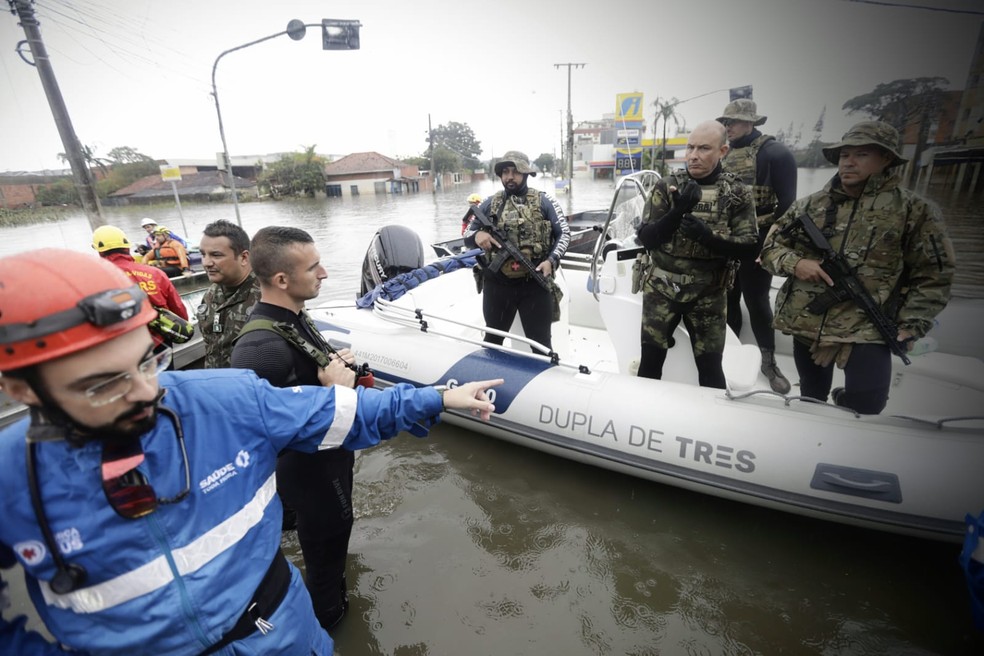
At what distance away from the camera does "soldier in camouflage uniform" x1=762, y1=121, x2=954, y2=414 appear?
2.00 meters

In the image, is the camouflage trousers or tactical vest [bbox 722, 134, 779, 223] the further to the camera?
tactical vest [bbox 722, 134, 779, 223]

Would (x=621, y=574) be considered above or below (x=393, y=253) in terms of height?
below

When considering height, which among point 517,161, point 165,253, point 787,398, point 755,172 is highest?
point 517,161

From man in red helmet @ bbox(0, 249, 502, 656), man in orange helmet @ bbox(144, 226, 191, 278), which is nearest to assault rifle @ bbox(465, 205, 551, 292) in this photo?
man in red helmet @ bbox(0, 249, 502, 656)

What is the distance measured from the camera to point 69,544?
0.81 m

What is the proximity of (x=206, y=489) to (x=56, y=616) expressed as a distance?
0.32 metres

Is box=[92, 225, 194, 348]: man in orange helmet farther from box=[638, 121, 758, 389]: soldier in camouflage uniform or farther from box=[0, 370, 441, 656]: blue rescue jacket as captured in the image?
box=[638, 121, 758, 389]: soldier in camouflage uniform

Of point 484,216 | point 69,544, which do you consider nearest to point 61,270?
point 69,544

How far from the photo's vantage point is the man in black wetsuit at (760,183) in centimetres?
304

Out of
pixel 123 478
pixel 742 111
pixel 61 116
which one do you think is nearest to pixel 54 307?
pixel 123 478

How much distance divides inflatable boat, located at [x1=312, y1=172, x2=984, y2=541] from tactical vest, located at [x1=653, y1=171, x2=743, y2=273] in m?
0.43

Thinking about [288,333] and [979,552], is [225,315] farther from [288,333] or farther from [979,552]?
[979,552]

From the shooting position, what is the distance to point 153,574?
2.90 feet

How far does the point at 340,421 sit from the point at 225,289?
1.78 metres
